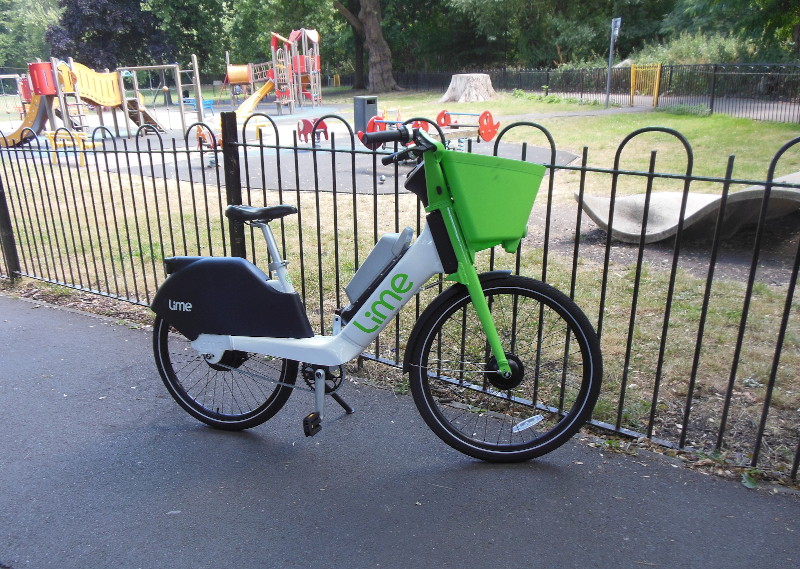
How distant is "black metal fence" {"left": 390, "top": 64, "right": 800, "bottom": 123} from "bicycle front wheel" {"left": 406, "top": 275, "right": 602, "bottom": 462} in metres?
16.1

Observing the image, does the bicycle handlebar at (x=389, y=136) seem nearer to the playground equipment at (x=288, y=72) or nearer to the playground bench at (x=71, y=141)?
the playground bench at (x=71, y=141)

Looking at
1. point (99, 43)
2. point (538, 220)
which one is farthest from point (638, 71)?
point (99, 43)

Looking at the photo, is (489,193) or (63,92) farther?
(63,92)

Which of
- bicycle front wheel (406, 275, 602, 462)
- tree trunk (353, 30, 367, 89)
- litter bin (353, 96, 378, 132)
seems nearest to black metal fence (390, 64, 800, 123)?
litter bin (353, 96, 378, 132)

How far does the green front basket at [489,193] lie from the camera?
2.69 meters

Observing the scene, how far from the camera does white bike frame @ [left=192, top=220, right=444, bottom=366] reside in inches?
115

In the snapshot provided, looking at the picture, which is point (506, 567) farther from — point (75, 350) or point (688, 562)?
point (75, 350)

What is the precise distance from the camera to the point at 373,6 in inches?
1484

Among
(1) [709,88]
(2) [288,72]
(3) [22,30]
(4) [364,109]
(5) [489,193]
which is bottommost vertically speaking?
(4) [364,109]

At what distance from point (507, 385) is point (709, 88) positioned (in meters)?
20.0

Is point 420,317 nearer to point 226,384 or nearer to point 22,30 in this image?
point 226,384

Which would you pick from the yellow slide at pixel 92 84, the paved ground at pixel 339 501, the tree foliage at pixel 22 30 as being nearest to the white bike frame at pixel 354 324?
the paved ground at pixel 339 501

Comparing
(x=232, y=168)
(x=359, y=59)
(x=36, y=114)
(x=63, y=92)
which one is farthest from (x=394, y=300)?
(x=359, y=59)

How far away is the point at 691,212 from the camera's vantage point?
6.65m
